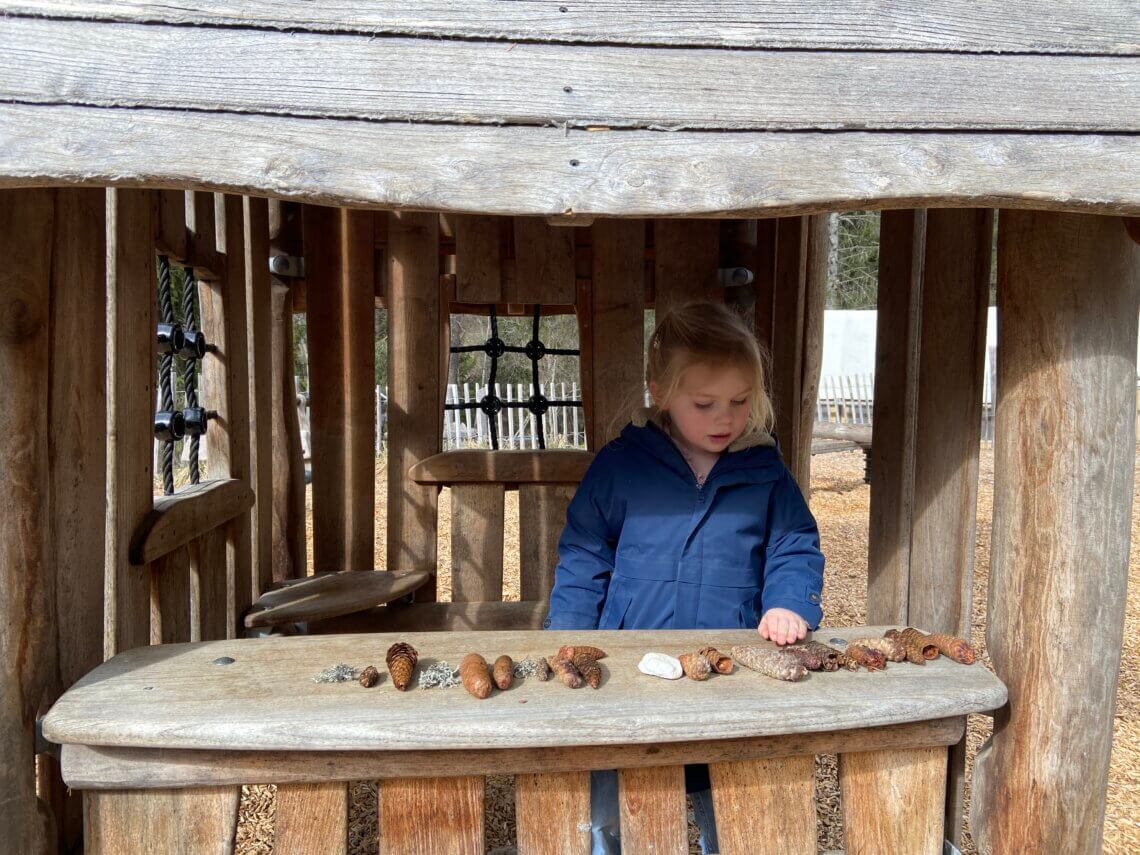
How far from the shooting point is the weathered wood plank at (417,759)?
4.73 ft

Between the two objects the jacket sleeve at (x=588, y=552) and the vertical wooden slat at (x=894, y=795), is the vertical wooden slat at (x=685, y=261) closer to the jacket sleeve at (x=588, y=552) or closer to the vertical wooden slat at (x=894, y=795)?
the jacket sleeve at (x=588, y=552)

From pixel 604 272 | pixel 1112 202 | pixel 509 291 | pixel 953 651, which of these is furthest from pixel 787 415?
pixel 1112 202

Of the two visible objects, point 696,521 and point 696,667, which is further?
point 696,521

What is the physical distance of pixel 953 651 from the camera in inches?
67.4

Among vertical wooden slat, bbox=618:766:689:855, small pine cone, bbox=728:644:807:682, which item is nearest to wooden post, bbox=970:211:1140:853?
small pine cone, bbox=728:644:807:682

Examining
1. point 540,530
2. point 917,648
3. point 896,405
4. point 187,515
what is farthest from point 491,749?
point 540,530

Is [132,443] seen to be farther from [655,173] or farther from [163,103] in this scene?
[655,173]

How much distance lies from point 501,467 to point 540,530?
1.03ft

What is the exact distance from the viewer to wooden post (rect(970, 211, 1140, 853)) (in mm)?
1575

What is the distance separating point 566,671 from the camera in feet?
5.08

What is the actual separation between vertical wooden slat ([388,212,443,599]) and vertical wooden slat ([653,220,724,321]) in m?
0.92

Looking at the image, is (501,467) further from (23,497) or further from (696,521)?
(23,497)

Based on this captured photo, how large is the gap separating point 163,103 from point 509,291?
229 centimetres

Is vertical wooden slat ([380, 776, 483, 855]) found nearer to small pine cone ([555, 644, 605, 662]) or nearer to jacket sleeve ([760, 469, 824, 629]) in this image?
small pine cone ([555, 644, 605, 662])
